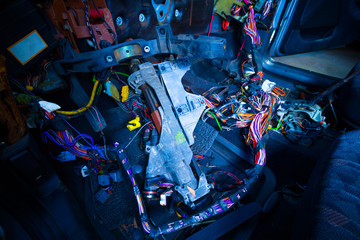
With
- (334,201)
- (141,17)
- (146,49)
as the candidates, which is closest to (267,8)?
(141,17)

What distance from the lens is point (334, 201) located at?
2.34ft

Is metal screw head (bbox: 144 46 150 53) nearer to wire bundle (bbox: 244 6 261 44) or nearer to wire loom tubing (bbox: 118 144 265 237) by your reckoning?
wire loom tubing (bbox: 118 144 265 237)

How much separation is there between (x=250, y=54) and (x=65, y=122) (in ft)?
7.52

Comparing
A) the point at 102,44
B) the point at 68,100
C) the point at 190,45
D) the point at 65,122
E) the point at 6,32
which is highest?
the point at 6,32

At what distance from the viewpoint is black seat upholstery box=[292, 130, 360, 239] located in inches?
25.2

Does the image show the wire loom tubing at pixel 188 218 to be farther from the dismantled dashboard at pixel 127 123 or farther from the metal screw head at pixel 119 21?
the metal screw head at pixel 119 21

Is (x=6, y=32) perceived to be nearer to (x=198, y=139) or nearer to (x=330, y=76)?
(x=198, y=139)

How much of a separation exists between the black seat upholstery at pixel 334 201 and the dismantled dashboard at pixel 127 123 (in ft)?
1.06

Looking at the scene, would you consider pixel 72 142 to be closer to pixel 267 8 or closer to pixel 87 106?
pixel 87 106

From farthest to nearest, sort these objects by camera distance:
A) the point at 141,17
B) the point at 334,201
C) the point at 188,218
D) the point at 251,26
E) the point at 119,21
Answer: the point at 251,26
the point at 141,17
the point at 119,21
the point at 188,218
the point at 334,201

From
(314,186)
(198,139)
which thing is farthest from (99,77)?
(314,186)

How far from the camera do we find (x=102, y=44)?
120 centimetres

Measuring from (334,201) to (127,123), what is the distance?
133cm

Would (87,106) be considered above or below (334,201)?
above
